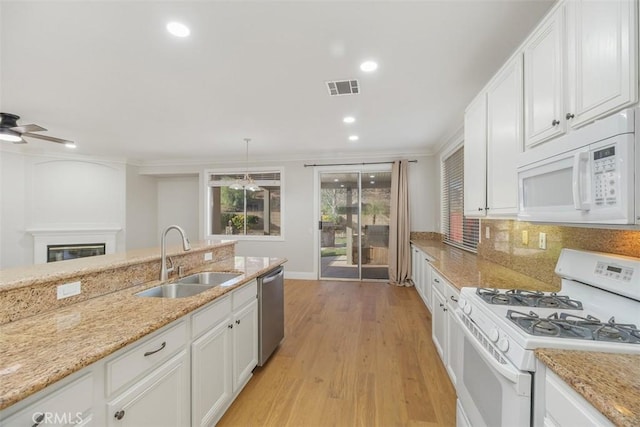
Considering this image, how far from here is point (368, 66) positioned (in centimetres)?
242

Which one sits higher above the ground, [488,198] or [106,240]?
[488,198]

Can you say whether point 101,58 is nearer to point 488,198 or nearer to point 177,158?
point 488,198

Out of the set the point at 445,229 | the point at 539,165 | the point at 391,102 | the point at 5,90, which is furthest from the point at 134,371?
the point at 445,229

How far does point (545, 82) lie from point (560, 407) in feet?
4.94

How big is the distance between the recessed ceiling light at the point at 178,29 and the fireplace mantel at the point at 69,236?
567cm

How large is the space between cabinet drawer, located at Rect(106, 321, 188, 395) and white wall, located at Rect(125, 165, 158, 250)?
20.0ft

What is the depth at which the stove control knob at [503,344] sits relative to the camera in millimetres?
1154

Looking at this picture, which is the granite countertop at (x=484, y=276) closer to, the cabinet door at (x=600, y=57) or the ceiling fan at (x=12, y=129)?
Answer: the cabinet door at (x=600, y=57)

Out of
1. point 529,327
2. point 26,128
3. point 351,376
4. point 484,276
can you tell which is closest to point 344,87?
point 484,276

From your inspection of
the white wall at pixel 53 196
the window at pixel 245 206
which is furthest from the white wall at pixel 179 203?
the white wall at pixel 53 196

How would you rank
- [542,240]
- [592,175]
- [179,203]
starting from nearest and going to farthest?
[592,175]
[542,240]
[179,203]

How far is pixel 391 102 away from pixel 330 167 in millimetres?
2688

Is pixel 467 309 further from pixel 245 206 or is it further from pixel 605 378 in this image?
pixel 245 206

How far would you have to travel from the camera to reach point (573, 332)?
1099 mm
